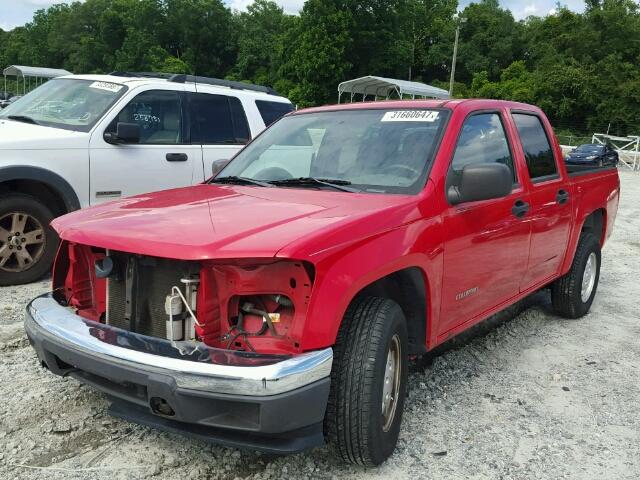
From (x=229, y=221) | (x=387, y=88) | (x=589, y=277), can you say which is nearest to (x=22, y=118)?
(x=229, y=221)

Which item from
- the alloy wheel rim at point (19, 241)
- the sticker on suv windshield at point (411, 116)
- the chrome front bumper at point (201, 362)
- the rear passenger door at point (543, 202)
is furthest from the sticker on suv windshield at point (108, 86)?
the chrome front bumper at point (201, 362)

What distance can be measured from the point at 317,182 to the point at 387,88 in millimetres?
33509

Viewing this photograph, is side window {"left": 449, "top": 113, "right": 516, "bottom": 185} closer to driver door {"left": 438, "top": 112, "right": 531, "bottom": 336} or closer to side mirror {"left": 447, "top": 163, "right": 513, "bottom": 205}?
driver door {"left": 438, "top": 112, "right": 531, "bottom": 336}

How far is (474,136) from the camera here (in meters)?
3.90

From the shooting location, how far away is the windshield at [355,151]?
11.4 ft

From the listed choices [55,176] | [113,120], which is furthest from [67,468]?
[113,120]

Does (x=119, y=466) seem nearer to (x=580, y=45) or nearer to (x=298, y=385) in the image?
(x=298, y=385)

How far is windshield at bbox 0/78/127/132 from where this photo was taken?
595 centimetres

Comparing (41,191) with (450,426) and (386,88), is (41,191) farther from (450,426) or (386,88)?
(386,88)

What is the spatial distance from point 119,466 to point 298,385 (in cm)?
107

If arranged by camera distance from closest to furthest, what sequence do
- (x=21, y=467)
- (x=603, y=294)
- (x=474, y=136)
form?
(x=21, y=467) → (x=474, y=136) → (x=603, y=294)

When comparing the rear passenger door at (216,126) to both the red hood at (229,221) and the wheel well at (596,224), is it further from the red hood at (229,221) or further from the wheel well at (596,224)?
the wheel well at (596,224)

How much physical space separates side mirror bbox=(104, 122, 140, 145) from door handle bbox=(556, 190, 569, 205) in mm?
3758

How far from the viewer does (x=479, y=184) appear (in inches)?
130
